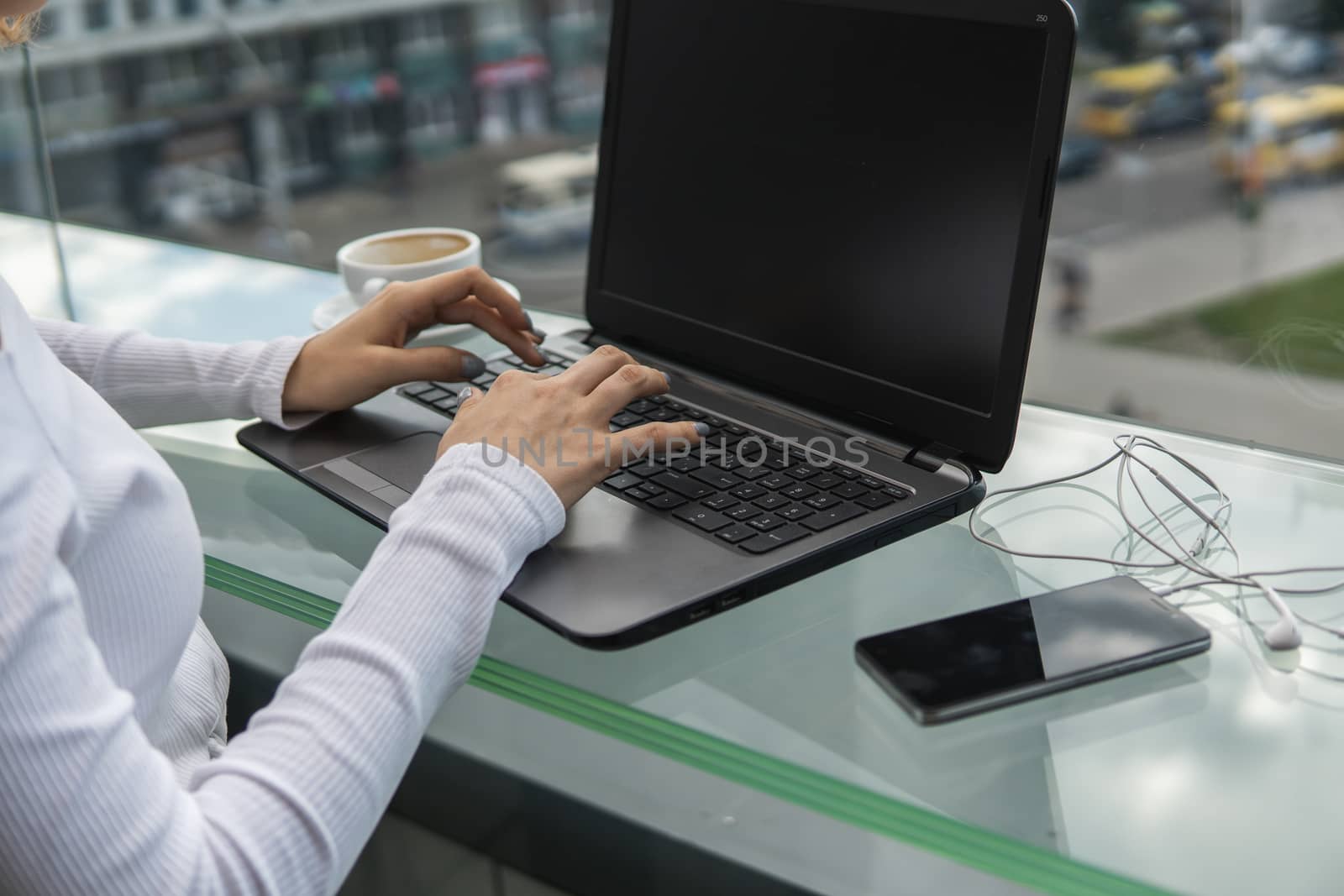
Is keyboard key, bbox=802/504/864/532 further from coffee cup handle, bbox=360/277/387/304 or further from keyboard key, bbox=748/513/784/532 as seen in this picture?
coffee cup handle, bbox=360/277/387/304

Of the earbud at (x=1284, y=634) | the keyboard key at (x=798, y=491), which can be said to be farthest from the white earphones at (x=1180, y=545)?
the keyboard key at (x=798, y=491)

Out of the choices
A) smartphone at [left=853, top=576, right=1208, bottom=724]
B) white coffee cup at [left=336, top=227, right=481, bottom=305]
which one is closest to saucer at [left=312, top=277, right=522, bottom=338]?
white coffee cup at [left=336, top=227, right=481, bottom=305]

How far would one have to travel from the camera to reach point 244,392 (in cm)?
86

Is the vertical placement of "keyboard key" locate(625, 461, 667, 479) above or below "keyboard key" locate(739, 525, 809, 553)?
below

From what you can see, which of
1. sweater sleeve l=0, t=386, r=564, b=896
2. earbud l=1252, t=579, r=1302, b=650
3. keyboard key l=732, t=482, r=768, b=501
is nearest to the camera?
sweater sleeve l=0, t=386, r=564, b=896

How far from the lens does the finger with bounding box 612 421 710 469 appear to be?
2.12 feet

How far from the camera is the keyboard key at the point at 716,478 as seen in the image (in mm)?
699

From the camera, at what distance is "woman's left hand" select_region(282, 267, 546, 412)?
84cm

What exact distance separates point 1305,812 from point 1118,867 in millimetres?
93

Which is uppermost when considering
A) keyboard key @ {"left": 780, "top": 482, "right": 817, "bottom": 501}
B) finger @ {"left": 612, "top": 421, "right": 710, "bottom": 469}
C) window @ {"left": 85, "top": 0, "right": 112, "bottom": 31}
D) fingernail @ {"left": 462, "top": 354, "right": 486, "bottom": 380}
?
finger @ {"left": 612, "top": 421, "right": 710, "bottom": 469}

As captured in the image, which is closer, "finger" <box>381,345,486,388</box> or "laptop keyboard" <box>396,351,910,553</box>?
"laptop keyboard" <box>396,351,910,553</box>

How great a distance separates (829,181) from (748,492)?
0.24 m

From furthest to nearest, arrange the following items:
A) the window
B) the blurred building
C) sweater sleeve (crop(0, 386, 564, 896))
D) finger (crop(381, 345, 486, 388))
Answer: the blurred building → the window → finger (crop(381, 345, 486, 388)) → sweater sleeve (crop(0, 386, 564, 896))

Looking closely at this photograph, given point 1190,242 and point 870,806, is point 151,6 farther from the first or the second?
point 870,806
